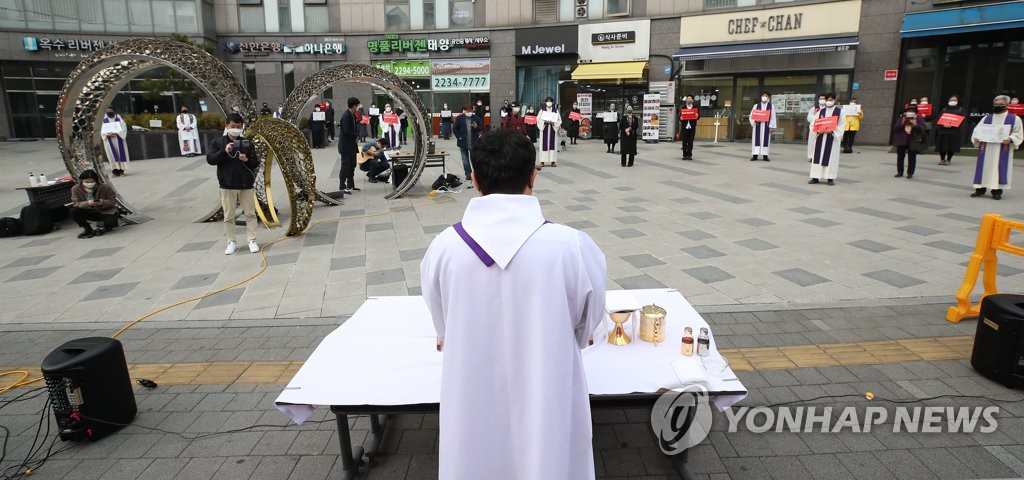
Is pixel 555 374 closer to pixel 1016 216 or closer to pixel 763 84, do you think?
pixel 1016 216

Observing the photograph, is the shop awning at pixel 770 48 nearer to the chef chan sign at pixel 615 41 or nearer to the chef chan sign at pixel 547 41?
the chef chan sign at pixel 615 41

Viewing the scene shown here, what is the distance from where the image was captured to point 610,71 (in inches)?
971

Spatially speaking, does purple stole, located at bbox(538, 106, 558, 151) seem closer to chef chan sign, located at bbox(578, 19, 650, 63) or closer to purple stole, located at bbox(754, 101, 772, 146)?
purple stole, located at bbox(754, 101, 772, 146)

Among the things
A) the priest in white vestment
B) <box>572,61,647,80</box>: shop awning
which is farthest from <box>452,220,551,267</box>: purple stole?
<box>572,61,647,80</box>: shop awning

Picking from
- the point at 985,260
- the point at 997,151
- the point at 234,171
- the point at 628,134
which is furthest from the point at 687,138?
the point at 234,171

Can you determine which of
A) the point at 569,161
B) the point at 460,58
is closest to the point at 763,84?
the point at 569,161

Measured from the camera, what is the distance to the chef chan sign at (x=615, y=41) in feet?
80.8

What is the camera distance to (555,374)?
2178mm

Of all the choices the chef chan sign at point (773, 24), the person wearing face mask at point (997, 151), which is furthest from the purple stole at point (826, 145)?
the chef chan sign at point (773, 24)

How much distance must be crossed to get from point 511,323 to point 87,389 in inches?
123

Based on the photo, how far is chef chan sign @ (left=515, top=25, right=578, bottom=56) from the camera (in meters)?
25.7

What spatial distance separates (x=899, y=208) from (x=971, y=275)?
213 inches

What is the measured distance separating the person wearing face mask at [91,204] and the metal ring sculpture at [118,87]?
1.93 feet

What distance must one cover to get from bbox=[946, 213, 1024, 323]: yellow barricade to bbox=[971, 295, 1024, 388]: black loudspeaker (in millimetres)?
919
